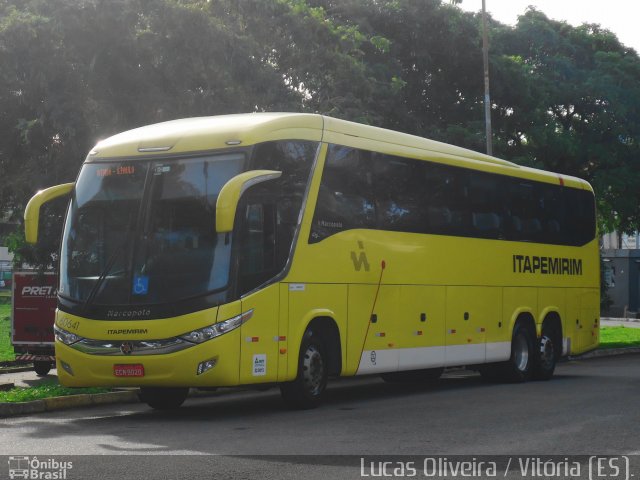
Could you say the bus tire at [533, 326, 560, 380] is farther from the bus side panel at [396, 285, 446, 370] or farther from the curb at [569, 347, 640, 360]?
the curb at [569, 347, 640, 360]

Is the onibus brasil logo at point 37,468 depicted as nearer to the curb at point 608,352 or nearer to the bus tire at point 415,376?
the bus tire at point 415,376

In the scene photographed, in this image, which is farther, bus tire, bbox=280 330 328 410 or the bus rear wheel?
the bus rear wheel

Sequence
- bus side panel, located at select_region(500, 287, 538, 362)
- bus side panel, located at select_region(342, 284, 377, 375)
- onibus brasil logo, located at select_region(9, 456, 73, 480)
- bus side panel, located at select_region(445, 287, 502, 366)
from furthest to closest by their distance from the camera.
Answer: bus side panel, located at select_region(500, 287, 538, 362), bus side panel, located at select_region(445, 287, 502, 366), bus side panel, located at select_region(342, 284, 377, 375), onibus brasil logo, located at select_region(9, 456, 73, 480)

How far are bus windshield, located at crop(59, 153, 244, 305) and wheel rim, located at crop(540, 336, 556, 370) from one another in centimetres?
914

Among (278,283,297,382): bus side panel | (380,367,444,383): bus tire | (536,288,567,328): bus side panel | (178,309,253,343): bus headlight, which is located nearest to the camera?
(178,309,253,343): bus headlight

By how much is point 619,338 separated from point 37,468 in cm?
3037

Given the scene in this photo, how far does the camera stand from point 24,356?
2109 cm

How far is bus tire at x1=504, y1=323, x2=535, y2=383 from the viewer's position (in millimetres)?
20203

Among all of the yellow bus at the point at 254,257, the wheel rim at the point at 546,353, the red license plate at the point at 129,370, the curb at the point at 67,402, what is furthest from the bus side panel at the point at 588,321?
the red license plate at the point at 129,370

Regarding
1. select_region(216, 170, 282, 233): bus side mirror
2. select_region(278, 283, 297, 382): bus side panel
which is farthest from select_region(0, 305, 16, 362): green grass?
select_region(216, 170, 282, 233): bus side mirror

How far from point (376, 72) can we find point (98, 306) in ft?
73.0

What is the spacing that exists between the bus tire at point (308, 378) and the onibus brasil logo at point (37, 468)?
16.4ft

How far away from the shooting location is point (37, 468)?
30.9ft

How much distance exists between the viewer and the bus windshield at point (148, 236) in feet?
44.4
